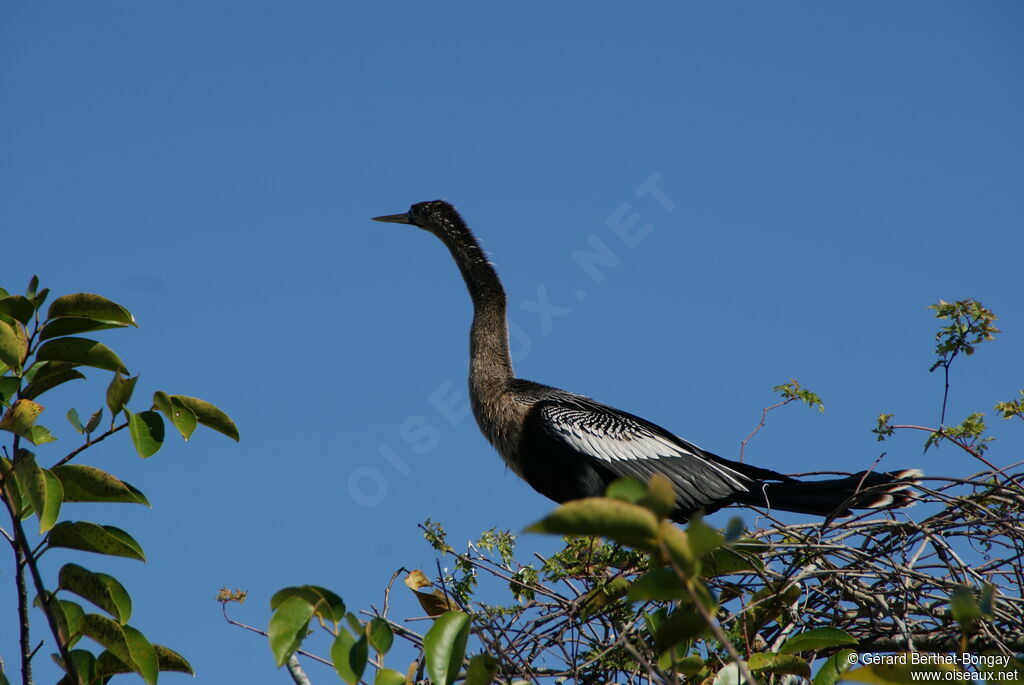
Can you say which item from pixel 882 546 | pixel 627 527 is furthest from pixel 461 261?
pixel 627 527

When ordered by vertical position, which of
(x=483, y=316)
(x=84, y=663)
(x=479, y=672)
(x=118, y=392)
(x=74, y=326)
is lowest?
(x=84, y=663)

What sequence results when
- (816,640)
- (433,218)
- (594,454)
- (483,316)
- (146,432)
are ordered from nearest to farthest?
(146,432)
(816,640)
(594,454)
(483,316)
(433,218)

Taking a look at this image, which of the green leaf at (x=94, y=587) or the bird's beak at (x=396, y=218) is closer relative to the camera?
the green leaf at (x=94, y=587)

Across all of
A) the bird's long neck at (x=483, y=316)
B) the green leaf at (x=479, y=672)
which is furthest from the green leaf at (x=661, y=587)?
the bird's long neck at (x=483, y=316)

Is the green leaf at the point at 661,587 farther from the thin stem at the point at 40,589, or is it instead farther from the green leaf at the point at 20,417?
the green leaf at the point at 20,417

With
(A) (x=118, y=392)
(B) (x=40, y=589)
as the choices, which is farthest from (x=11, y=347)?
(B) (x=40, y=589)

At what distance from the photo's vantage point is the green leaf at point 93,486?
1915 mm

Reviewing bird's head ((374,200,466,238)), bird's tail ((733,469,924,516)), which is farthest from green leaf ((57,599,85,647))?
bird's head ((374,200,466,238))

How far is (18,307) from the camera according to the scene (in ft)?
6.31

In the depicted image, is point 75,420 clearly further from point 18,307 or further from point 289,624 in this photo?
point 289,624

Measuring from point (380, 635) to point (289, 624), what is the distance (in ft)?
0.70

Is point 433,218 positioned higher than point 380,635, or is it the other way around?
point 433,218

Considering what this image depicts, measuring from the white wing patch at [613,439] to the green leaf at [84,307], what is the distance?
3.00 m

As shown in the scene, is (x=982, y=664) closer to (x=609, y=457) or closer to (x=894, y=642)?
(x=894, y=642)
